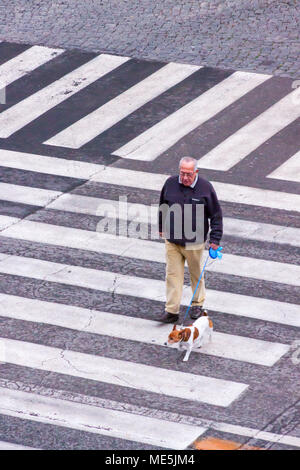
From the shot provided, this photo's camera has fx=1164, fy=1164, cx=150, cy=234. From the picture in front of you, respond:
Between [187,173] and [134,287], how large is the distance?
5.92 feet

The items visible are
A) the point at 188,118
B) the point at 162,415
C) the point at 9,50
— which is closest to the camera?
the point at 162,415

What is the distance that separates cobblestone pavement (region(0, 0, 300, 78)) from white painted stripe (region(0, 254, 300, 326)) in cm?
740

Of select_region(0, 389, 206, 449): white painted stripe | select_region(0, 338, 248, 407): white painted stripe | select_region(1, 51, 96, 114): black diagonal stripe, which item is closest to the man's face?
select_region(0, 338, 248, 407): white painted stripe

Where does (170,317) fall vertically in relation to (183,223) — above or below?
below

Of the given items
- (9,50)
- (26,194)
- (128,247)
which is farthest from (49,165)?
(9,50)

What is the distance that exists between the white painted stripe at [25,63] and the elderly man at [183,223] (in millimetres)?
8096

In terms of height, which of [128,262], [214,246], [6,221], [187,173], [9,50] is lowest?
[9,50]

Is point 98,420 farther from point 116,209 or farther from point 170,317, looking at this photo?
point 116,209

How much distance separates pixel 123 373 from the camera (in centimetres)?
1146

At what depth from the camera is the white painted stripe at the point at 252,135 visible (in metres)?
16.7

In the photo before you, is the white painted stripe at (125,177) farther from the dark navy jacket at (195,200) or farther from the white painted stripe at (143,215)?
the dark navy jacket at (195,200)

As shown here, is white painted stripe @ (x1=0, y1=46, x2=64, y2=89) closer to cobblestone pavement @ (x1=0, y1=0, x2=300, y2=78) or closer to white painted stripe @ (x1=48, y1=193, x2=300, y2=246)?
cobblestone pavement @ (x1=0, y1=0, x2=300, y2=78)

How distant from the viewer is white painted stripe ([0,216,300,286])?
1361cm

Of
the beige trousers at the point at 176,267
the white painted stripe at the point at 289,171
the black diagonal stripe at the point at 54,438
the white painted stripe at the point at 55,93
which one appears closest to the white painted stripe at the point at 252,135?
the white painted stripe at the point at 289,171
